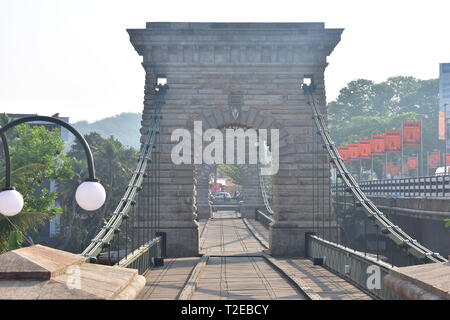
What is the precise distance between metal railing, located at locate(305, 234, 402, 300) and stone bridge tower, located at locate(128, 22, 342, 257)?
300 centimetres

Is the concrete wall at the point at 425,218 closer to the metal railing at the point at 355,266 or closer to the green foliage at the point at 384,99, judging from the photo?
the metal railing at the point at 355,266

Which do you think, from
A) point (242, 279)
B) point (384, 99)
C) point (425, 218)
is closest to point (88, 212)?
point (425, 218)

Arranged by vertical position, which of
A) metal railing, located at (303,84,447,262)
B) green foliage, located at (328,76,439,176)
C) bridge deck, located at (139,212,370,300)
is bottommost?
bridge deck, located at (139,212,370,300)

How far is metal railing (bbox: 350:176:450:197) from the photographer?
34078 millimetres

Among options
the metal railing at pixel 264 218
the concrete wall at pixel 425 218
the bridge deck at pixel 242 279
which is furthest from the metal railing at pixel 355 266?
the metal railing at pixel 264 218

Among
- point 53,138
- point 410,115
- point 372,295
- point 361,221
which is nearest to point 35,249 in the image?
point 372,295

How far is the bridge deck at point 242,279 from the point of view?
619 inches

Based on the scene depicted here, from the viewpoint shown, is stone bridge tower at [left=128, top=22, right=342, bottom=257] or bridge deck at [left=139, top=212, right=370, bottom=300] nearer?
bridge deck at [left=139, top=212, right=370, bottom=300]

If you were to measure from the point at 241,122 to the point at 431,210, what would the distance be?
517 inches

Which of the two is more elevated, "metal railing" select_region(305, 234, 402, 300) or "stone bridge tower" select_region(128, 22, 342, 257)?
"stone bridge tower" select_region(128, 22, 342, 257)

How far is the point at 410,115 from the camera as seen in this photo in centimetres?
9606

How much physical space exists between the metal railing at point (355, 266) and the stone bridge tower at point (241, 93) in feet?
9.83

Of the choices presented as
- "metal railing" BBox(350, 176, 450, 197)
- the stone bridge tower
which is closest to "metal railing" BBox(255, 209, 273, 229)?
"metal railing" BBox(350, 176, 450, 197)

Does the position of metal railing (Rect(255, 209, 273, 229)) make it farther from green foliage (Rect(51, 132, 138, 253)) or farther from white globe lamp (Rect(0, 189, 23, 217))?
white globe lamp (Rect(0, 189, 23, 217))
